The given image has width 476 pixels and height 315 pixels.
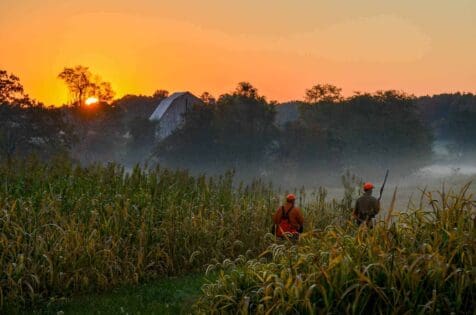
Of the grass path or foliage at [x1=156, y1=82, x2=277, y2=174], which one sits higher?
foliage at [x1=156, y1=82, x2=277, y2=174]

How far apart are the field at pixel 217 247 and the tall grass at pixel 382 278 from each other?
19 millimetres

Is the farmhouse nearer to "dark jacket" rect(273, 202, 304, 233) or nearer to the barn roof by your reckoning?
the barn roof

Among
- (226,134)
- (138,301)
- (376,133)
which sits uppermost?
(376,133)

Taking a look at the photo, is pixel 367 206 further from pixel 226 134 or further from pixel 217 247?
pixel 226 134

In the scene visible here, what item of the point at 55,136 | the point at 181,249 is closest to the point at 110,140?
the point at 55,136

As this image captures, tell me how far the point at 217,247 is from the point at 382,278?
646cm

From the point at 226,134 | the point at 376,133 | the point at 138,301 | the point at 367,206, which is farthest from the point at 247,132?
the point at 138,301

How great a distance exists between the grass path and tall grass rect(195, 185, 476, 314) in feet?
5.60

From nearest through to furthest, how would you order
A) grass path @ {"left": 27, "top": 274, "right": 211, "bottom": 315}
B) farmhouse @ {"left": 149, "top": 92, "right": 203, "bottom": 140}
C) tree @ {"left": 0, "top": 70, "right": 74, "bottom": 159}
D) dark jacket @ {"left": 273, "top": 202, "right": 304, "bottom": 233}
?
grass path @ {"left": 27, "top": 274, "right": 211, "bottom": 315}
dark jacket @ {"left": 273, "top": 202, "right": 304, "bottom": 233}
tree @ {"left": 0, "top": 70, "right": 74, "bottom": 159}
farmhouse @ {"left": 149, "top": 92, "right": 203, "bottom": 140}

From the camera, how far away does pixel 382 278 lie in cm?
629

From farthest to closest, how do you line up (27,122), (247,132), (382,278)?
(247,132), (27,122), (382,278)

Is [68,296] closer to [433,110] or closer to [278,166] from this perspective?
[278,166]

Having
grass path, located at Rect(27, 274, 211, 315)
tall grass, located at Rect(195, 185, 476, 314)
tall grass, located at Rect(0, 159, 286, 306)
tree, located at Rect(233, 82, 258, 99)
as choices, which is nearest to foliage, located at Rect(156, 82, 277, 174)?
tree, located at Rect(233, 82, 258, 99)

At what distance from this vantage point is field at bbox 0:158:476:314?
6145 mm
